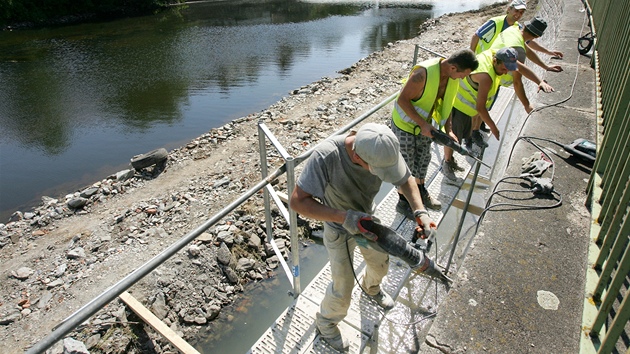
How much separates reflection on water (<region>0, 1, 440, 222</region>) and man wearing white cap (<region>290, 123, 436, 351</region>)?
27.3 ft

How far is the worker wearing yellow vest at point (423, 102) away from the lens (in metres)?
3.35

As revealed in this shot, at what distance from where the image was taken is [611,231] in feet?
6.58

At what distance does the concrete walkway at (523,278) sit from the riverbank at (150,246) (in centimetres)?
325

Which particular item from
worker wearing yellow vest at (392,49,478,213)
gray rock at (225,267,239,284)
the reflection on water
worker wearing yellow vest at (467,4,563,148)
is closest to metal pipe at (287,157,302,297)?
worker wearing yellow vest at (392,49,478,213)

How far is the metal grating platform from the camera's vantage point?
9.60 feet

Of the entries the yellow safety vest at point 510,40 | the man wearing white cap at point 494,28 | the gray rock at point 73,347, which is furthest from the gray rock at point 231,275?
the man wearing white cap at point 494,28

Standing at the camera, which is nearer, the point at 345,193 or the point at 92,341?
the point at 345,193

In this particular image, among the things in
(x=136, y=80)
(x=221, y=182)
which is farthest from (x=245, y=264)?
(x=136, y=80)

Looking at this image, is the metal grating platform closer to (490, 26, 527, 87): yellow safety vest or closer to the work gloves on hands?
the work gloves on hands

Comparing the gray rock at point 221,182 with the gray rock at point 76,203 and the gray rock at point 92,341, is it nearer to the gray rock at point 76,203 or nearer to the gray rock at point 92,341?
the gray rock at point 76,203

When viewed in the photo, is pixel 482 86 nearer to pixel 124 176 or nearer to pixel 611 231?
pixel 611 231

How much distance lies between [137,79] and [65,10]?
17904mm

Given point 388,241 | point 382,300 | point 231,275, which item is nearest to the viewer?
point 388,241

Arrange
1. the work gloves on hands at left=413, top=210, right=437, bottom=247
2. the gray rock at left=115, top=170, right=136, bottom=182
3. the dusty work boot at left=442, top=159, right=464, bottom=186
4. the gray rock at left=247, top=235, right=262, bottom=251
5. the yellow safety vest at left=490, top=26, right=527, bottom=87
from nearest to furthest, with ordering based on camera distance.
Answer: the work gloves on hands at left=413, top=210, right=437, bottom=247, the yellow safety vest at left=490, top=26, right=527, bottom=87, the dusty work boot at left=442, top=159, right=464, bottom=186, the gray rock at left=247, top=235, right=262, bottom=251, the gray rock at left=115, top=170, right=136, bottom=182
